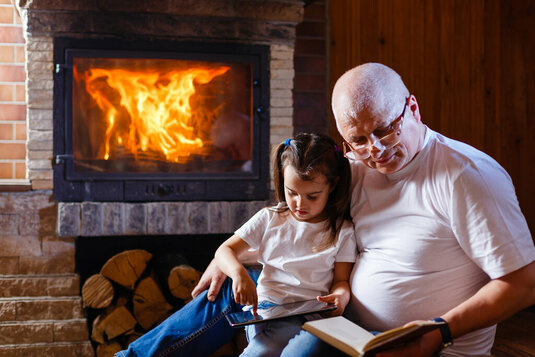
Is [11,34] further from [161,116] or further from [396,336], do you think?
[396,336]

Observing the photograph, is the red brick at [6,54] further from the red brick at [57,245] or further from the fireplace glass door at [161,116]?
the red brick at [57,245]

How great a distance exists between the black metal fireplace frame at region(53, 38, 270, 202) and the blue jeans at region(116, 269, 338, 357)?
0.83 metres

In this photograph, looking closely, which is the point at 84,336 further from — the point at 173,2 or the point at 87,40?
the point at 173,2

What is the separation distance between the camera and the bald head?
1264 millimetres

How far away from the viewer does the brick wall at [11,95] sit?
8.34 feet

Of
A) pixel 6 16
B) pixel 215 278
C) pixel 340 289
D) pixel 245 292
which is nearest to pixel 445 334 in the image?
pixel 340 289

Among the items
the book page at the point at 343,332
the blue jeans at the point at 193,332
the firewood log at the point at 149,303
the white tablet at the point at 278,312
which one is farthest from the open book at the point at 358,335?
the firewood log at the point at 149,303

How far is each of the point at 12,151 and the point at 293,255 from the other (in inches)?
67.2

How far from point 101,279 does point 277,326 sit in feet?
3.59

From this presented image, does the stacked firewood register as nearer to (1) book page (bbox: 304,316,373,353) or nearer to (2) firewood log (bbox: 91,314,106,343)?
(2) firewood log (bbox: 91,314,106,343)

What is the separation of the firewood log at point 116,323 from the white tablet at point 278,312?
0.99m

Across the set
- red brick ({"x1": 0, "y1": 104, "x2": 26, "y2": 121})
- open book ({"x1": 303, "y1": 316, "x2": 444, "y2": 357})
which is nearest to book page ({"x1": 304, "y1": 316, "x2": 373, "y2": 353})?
open book ({"x1": 303, "y1": 316, "x2": 444, "y2": 357})

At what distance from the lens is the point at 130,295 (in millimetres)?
2291

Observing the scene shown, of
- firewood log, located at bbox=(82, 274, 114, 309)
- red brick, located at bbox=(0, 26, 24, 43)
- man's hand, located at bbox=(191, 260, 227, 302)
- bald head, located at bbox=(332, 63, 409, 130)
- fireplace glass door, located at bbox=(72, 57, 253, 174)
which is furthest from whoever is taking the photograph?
red brick, located at bbox=(0, 26, 24, 43)
